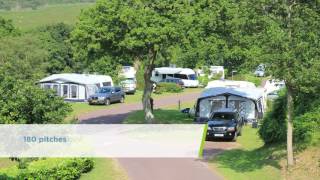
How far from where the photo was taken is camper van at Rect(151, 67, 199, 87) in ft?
223

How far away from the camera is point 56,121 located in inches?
770

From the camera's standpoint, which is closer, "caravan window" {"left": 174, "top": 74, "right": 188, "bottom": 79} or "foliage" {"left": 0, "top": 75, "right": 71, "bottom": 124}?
"foliage" {"left": 0, "top": 75, "right": 71, "bottom": 124}

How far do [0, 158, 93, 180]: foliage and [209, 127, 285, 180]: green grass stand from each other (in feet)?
16.7

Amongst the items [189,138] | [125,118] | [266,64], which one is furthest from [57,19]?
[266,64]

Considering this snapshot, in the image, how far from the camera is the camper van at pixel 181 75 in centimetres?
6794

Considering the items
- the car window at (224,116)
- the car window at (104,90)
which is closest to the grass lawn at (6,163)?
the car window at (224,116)

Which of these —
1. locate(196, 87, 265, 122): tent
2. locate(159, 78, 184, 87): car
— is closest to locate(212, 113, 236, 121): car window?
locate(196, 87, 265, 122): tent

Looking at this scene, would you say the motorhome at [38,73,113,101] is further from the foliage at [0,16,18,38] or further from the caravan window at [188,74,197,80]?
the foliage at [0,16,18,38]

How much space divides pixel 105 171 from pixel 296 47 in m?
8.12

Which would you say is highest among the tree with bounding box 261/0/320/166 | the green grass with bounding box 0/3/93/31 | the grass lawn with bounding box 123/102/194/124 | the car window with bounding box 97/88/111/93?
the green grass with bounding box 0/3/93/31

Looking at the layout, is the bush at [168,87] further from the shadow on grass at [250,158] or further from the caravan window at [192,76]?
the shadow on grass at [250,158]

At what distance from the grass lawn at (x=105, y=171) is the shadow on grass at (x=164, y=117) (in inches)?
506

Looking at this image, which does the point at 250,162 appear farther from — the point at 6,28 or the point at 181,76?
the point at 6,28

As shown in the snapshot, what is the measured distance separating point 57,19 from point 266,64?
149m
